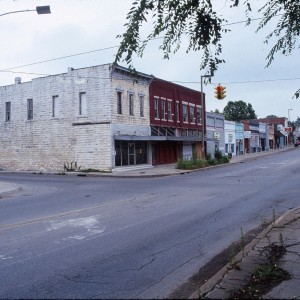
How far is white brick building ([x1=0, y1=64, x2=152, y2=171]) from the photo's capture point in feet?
100

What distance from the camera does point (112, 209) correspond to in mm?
11914

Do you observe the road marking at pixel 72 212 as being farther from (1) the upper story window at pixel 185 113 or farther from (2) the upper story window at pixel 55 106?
(1) the upper story window at pixel 185 113

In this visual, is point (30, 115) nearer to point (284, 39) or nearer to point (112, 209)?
point (112, 209)

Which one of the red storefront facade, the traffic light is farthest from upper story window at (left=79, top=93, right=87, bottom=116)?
the traffic light

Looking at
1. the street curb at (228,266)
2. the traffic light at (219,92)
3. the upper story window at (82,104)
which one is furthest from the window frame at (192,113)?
the street curb at (228,266)

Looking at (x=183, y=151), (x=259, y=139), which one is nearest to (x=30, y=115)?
(x=183, y=151)

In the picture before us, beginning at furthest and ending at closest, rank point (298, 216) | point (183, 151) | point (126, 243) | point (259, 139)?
point (259, 139), point (183, 151), point (298, 216), point (126, 243)

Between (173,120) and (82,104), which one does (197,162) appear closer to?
(173,120)

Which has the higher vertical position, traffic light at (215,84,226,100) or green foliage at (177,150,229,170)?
traffic light at (215,84,226,100)

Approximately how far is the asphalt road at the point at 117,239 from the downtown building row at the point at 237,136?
98.9 ft

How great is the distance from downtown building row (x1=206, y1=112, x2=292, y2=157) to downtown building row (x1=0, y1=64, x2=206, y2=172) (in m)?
9.22

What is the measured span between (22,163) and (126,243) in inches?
1189

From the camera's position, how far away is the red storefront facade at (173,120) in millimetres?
36031

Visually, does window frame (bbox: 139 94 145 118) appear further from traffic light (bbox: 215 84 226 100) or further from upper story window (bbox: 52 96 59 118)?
traffic light (bbox: 215 84 226 100)
